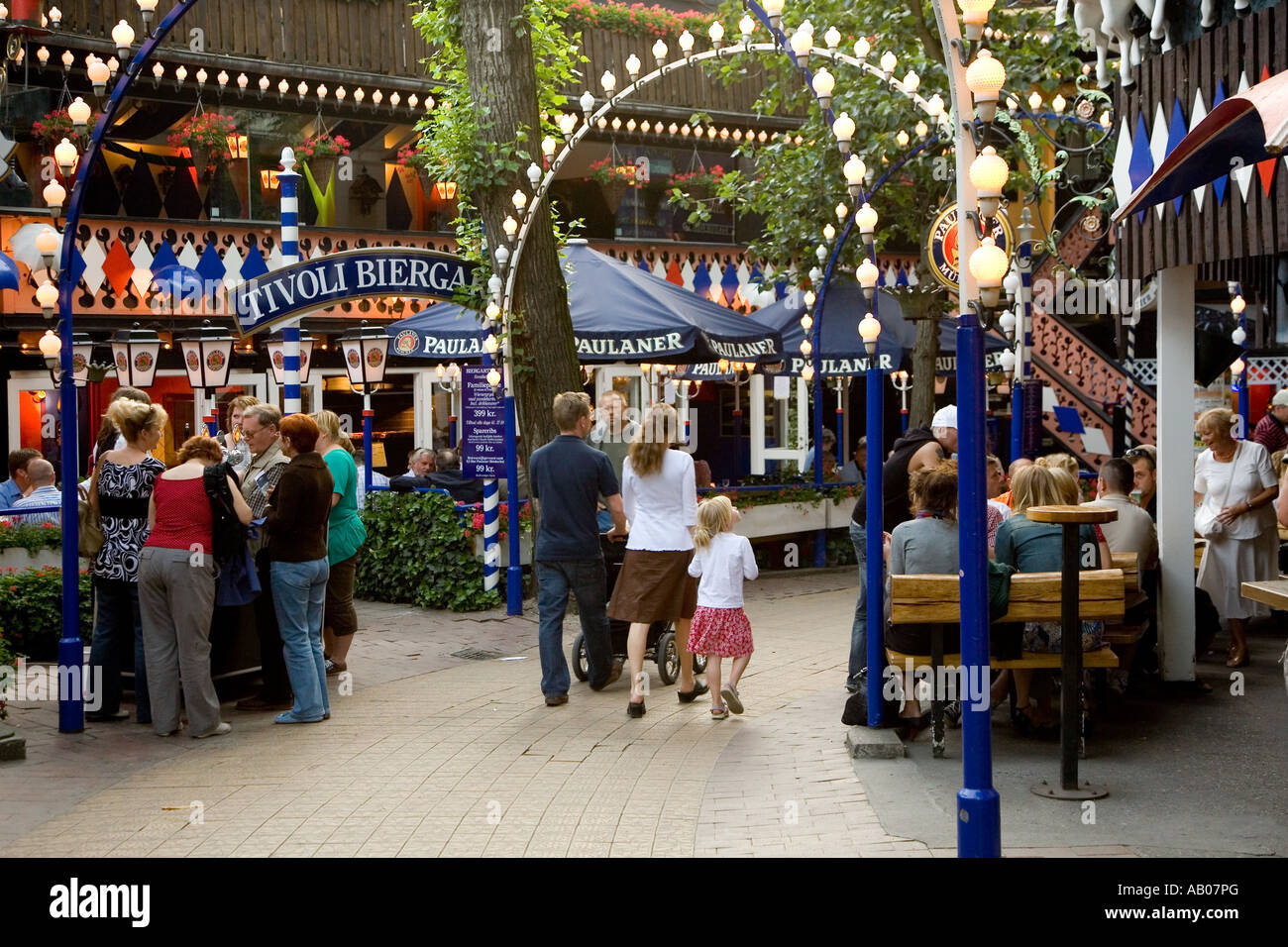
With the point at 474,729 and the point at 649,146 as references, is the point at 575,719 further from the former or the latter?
the point at 649,146

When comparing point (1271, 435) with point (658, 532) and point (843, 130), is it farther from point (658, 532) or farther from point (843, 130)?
point (658, 532)

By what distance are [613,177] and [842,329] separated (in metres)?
7.63

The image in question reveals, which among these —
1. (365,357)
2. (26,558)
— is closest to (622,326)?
(365,357)

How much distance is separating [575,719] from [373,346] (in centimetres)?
648

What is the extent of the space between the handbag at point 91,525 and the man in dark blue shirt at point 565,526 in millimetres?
2575

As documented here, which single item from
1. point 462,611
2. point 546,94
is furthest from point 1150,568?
point 546,94

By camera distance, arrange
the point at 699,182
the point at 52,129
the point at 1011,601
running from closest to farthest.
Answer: the point at 1011,601 → the point at 52,129 → the point at 699,182

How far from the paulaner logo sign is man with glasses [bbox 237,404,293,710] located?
2275 mm

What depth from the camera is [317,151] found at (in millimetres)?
20938

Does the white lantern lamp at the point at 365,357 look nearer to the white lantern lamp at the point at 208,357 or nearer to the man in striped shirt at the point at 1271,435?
the white lantern lamp at the point at 208,357

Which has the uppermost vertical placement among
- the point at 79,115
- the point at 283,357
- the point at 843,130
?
the point at 79,115

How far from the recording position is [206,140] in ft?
65.6

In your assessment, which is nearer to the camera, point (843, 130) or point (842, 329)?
point (843, 130)

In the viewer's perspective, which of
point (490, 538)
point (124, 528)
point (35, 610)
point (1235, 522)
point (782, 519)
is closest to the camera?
point (124, 528)
